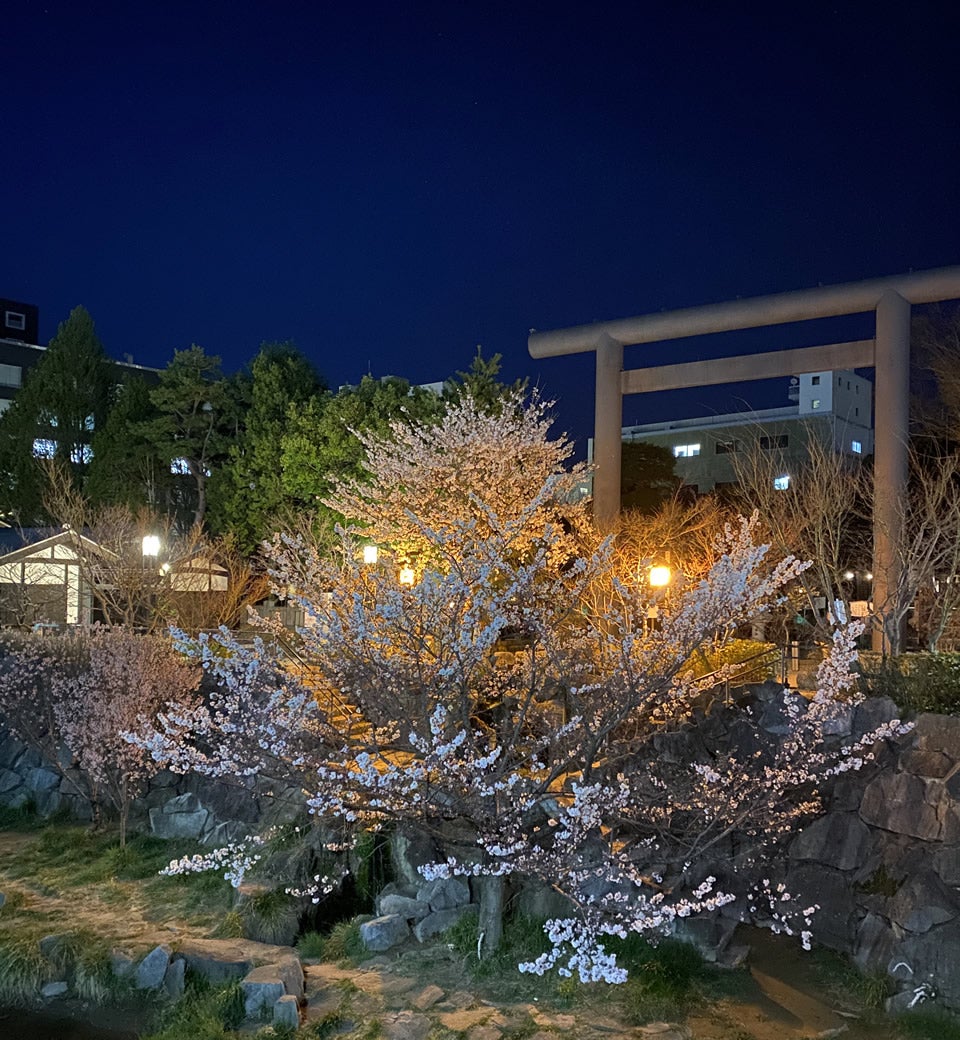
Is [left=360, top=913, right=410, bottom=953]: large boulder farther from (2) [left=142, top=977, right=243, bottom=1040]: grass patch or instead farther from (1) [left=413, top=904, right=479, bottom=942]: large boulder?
(2) [left=142, top=977, right=243, bottom=1040]: grass patch

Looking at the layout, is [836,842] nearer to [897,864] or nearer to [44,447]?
[897,864]

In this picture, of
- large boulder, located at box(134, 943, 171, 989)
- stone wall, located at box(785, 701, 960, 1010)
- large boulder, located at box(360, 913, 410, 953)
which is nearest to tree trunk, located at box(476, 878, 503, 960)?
large boulder, located at box(360, 913, 410, 953)

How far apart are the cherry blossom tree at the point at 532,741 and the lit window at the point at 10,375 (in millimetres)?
29941

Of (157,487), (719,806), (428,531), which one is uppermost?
(157,487)

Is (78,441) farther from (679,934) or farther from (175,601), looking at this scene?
(679,934)

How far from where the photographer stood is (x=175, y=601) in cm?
1691

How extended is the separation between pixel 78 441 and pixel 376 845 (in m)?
22.4

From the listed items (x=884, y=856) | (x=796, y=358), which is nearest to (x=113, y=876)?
(x=884, y=856)

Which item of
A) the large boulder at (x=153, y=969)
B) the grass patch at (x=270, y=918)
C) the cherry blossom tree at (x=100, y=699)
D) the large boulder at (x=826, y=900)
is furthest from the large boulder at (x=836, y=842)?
the cherry blossom tree at (x=100, y=699)

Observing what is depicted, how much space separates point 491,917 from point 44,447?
24.5m

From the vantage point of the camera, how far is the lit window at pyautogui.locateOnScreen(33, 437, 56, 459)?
27766mm

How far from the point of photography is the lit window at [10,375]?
34781 mm

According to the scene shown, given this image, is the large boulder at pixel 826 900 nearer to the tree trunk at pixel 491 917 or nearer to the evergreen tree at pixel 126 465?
the tree trunk at pixel 491 917

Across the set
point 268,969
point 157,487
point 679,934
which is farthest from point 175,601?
point 679,934
